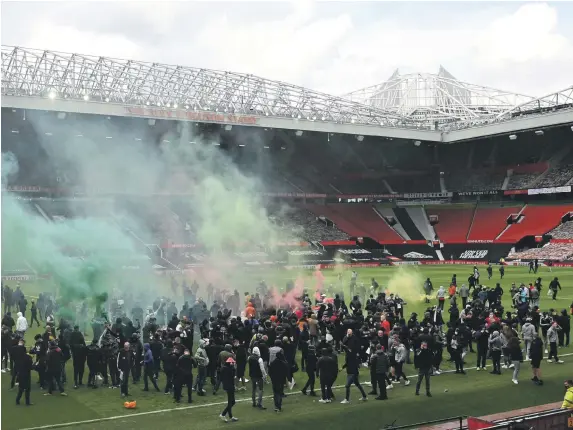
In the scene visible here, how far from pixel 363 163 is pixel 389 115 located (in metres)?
11.5

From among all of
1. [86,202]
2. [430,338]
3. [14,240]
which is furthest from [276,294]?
[86,202]

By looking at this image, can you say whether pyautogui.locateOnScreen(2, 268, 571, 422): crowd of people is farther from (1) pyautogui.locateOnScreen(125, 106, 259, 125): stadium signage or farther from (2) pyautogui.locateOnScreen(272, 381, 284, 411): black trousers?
(1) pyautogui.locateOnScreen(125, 106, 259, 125): stadium signage

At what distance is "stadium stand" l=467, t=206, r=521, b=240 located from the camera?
6228cm

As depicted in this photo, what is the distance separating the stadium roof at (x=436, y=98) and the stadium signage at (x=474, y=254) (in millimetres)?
18095

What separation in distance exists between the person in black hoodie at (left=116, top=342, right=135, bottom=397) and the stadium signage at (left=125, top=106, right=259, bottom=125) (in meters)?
37.9

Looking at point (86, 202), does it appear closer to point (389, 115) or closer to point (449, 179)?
point (389, 115)

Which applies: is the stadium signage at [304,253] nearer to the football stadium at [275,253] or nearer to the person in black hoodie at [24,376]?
the football stadium at [275,253]

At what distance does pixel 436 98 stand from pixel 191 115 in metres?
36.3

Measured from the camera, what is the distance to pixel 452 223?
6744 cm

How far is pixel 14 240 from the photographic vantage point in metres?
25.2

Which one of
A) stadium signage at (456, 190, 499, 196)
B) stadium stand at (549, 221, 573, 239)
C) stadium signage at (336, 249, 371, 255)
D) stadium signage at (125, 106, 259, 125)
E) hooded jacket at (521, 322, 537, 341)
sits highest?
stadium signage at (125, 106, 259, 125)

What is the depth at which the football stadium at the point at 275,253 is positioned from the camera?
14.9 m

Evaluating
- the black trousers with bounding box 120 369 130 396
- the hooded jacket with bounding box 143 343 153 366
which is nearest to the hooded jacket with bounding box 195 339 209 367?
the hooded jacket with bounding box 143 343 153 366

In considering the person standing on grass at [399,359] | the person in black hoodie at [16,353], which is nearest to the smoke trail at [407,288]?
the person standing on grass at [399,359]
